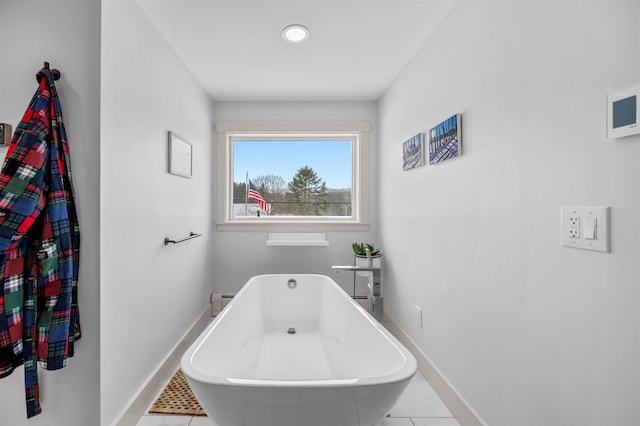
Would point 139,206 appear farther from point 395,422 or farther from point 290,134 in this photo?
point 290,134

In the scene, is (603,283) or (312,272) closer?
(603,283)

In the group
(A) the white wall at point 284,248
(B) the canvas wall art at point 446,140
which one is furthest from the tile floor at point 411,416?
(A) the white wall at point 284,248

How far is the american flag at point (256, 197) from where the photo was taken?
328cm

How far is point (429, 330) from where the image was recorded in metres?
1.97

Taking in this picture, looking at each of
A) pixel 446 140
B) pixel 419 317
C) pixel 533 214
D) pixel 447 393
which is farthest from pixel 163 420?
pixel 446 140

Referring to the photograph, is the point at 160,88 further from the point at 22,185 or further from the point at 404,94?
the point at 404,94

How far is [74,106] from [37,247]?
638mm

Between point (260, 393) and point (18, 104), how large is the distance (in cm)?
166

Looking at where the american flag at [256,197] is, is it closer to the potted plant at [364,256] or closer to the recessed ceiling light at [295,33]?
the potted plant at [364,256]

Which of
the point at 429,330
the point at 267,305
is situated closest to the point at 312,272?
the point at 267,305

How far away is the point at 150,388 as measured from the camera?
5.71 feet

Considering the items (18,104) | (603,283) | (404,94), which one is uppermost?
(404,94)

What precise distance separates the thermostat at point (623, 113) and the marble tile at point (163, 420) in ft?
6.79

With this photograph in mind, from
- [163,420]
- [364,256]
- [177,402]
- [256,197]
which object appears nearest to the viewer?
[163,420]
